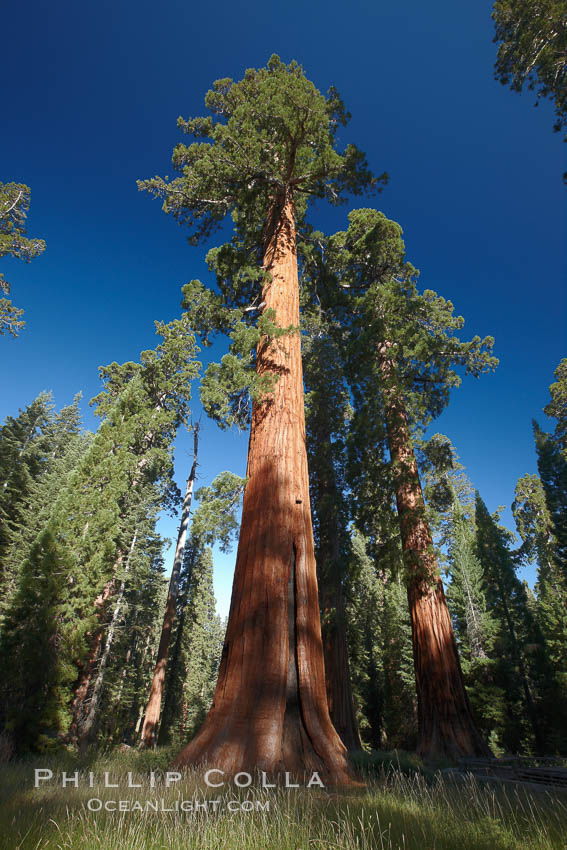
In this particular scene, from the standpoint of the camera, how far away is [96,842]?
1.53 metres

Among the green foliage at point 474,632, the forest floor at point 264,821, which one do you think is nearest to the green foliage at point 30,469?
the forest floor at point 264,821

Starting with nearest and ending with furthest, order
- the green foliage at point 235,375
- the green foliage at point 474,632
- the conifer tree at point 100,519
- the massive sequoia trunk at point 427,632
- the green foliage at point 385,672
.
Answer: the green foliage at point 235,375 < the massive sequoia trunk at point 427,632 < the conifer tree at point 100,519 < the green foliage at point 474,632 < the green foliage at point 385,672

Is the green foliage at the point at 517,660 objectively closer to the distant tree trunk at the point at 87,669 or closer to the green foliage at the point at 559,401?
the green foliage at the point at 559,401

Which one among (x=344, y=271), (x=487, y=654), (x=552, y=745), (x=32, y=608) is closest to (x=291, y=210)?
(x=344, y=271)

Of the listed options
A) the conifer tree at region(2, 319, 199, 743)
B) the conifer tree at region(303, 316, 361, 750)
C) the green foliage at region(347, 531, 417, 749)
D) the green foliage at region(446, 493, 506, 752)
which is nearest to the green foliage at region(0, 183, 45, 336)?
the conifer tree at region(2, 319, 199, 743)

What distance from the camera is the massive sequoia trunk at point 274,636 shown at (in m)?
3.30

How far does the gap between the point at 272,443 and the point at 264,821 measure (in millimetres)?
3711

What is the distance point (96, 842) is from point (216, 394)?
4832 mm

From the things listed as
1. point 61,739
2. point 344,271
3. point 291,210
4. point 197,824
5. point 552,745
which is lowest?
point 552,745

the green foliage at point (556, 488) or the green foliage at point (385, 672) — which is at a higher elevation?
the green foliage at point (556, 488)

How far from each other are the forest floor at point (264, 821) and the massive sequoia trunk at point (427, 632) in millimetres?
4535

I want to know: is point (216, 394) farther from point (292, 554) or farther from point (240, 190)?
point (240, 190)

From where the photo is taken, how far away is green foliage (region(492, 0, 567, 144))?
25.3 ft

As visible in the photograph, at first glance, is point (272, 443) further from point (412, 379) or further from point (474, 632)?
point (474, 632)
